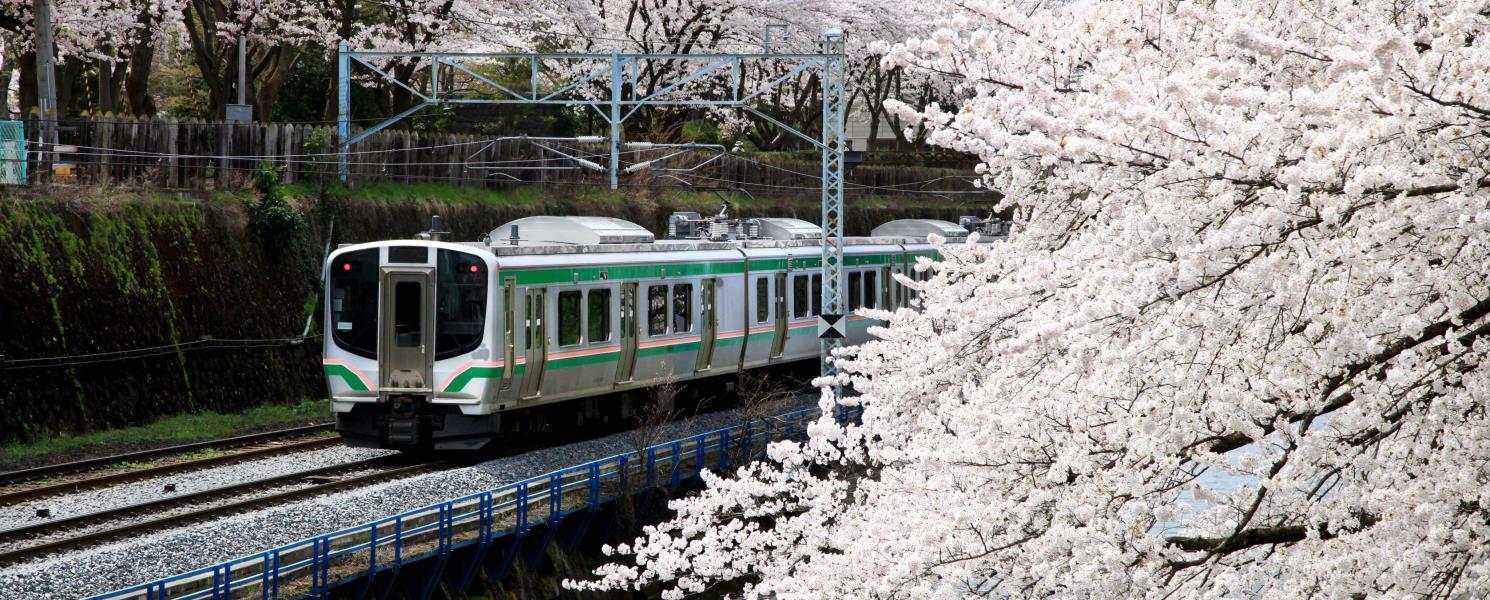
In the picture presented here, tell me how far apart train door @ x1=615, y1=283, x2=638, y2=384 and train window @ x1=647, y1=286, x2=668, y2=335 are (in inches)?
12.6

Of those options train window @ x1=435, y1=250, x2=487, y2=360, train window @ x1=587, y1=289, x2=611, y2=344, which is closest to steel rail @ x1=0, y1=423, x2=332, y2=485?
train window @ x1=435, y1=250, x2=487, y2=360

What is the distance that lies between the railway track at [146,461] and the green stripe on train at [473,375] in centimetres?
217

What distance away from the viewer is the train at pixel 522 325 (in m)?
15.1

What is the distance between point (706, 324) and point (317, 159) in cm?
784

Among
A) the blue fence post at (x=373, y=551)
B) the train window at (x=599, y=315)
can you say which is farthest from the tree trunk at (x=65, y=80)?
the blue fence post at (x=373, y=551)

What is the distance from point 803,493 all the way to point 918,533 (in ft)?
12.5

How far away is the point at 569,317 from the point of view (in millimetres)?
16312

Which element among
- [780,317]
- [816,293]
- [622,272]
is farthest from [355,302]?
[816,293]

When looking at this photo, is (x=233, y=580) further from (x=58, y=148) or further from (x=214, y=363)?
(x=58, y=148)

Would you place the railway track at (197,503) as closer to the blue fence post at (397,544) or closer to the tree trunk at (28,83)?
the blue fence post at (397,544)

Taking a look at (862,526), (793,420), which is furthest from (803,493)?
(793,420)

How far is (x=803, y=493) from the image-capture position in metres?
9.73

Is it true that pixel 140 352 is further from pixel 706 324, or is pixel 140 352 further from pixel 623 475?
pixel 623 475

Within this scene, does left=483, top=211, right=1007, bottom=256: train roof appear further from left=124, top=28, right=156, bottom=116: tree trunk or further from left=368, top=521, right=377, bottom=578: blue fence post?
left=124, top=28, right=156, bottom=116: tree trunk
